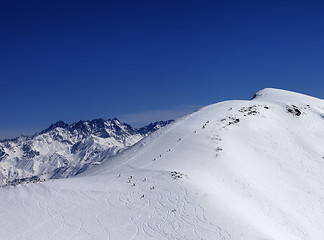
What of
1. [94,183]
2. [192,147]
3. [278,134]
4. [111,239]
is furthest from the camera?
[278,134]

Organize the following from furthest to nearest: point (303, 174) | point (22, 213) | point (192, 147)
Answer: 1. point (192, 147)
2. point (303, 174)
3. point (22, 213)

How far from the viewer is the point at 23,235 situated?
18.0 m

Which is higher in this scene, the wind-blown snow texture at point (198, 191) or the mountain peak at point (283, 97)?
the mountain peak at point (283, 97)

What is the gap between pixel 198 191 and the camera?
23.7 meters

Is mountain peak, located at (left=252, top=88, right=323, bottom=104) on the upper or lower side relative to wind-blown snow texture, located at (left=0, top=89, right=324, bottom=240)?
upper

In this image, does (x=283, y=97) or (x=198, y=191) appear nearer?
(x=198, y=191)

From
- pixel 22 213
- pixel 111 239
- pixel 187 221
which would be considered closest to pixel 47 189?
pixel 22 213

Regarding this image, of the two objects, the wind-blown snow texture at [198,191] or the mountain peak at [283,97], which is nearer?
the wind-blown snow texture at [198,191]

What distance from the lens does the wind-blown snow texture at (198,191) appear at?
1912 cm

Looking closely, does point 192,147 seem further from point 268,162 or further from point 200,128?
point 268,162

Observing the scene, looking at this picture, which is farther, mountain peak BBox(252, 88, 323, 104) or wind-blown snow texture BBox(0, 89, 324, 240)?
mountain peak BBox(252, 88, 323, 104)

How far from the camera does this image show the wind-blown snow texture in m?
19.1

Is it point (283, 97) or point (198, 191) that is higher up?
point (283, 97)

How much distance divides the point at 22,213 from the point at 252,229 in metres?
16.0
